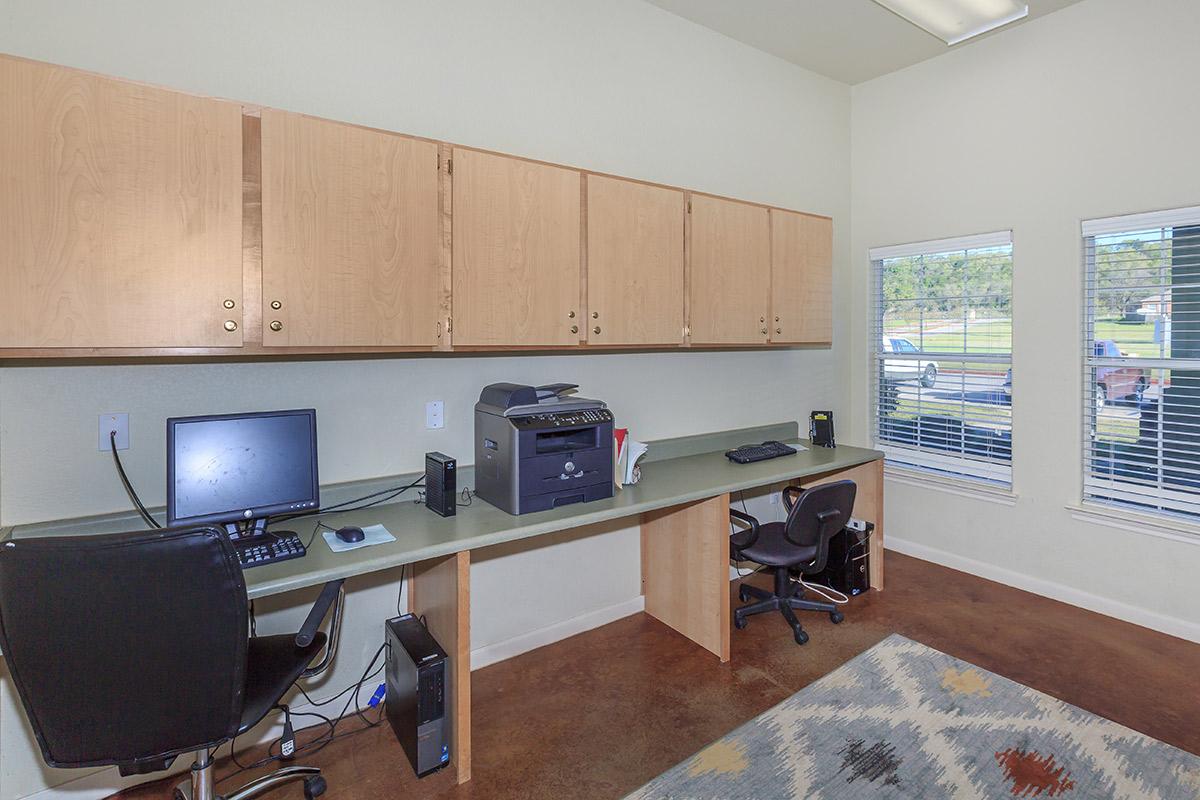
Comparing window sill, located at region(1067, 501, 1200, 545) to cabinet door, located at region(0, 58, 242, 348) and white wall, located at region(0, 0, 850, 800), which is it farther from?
cabinet door, located at region(0, 58, 242, 348)

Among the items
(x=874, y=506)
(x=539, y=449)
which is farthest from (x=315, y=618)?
(x=874, y=506)

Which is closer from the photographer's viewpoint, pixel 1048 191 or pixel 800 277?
pixel 1048 191

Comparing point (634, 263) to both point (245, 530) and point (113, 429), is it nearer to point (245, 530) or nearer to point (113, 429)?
point (245, 530)

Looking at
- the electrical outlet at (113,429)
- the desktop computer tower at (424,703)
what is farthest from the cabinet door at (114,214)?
the desktop computer tower at (424,703)

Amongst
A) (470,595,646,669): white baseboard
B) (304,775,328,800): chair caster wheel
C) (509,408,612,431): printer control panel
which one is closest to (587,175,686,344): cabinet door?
(509,408,612,431): printer control panel

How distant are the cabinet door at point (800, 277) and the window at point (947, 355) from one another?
81 centimetres

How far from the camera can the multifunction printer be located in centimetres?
230

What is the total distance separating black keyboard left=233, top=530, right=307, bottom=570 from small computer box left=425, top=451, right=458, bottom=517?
0.51m

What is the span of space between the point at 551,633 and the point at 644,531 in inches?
28.2

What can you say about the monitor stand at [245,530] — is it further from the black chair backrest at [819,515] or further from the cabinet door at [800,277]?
the cabinet door at [800,277]

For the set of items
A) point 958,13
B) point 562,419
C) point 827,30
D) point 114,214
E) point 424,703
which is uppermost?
point 827,30

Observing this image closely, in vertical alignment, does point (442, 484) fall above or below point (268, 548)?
above

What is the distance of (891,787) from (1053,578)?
2.14 m

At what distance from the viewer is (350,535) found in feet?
6.59
